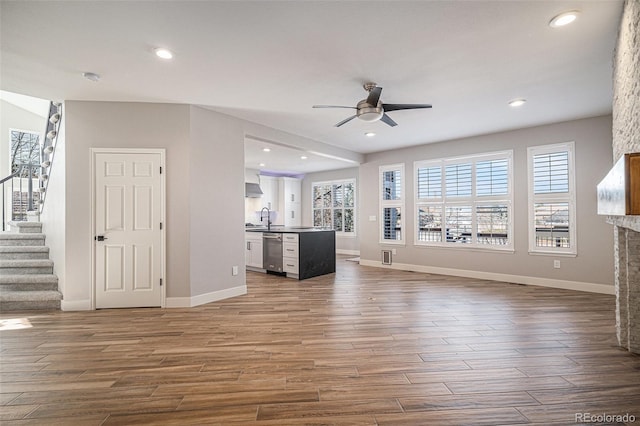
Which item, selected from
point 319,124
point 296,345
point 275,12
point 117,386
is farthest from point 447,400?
point 319,124

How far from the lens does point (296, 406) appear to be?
1.94 meters

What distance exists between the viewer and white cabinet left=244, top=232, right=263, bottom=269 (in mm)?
6779

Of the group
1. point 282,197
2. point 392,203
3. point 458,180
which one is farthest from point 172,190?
point 282,197

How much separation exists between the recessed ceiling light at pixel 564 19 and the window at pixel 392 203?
4590 millimetres

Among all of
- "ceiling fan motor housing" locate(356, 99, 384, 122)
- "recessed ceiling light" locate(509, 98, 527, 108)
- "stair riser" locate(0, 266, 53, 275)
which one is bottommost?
"stair riser" locate(0, 266, 53, 275)

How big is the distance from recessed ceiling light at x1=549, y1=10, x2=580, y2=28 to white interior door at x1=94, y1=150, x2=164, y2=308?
447cm

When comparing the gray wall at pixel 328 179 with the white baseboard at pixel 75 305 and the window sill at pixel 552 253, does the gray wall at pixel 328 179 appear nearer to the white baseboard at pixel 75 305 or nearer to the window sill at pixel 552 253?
the window sill at pixel 552 253

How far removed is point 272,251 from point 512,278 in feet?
15.4

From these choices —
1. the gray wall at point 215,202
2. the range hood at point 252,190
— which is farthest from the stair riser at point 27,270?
the range hood at point 252,190

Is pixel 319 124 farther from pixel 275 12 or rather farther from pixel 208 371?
pixel 208 371

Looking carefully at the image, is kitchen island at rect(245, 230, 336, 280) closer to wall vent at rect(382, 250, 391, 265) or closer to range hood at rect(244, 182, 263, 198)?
wall vent at rect(382, 250, 391, 265)

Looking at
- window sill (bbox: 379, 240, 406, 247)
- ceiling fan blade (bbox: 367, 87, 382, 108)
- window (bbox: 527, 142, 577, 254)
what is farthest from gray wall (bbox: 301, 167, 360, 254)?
ceiling fan blade (bbox: 367, 87, 382, 108)

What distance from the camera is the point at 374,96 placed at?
3355mm

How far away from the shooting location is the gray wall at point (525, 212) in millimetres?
4746
